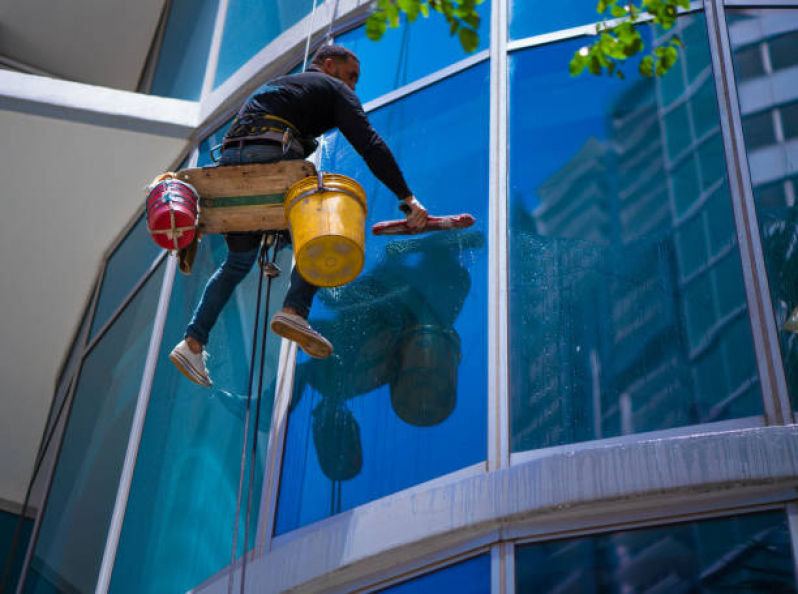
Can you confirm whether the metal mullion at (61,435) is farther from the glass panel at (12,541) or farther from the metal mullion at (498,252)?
the metal mullion at (498,252)

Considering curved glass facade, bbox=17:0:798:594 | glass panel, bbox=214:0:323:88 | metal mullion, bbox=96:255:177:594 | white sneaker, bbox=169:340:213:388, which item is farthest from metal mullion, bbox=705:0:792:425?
metal mullion, bbox=96:255:177:594

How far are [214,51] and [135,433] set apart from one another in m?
3.57

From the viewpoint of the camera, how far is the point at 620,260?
6.27 metres

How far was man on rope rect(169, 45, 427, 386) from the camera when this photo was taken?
651 cm

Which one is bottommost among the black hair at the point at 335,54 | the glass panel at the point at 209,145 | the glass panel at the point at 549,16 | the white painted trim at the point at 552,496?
the white painted trim at the point at 552,496

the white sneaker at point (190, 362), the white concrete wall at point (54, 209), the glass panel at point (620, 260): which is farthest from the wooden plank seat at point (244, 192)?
the white concrete wall at point (54, 209)

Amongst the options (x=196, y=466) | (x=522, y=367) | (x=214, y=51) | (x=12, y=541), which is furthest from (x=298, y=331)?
(x=12, y=541)

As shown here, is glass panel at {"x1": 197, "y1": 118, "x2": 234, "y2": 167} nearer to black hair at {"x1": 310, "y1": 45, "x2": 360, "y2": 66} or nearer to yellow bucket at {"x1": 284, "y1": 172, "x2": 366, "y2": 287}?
black hair at {"x1": 310, "y1": 45, "x2": 360, "y2": 66}

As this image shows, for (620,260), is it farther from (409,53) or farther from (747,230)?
(409,53)

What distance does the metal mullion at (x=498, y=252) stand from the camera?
5.89 meters

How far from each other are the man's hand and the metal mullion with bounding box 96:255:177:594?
249 centimetres

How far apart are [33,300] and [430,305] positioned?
6120 millimetres

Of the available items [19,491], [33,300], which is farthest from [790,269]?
[19,491]

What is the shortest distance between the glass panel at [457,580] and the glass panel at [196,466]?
1167mm
